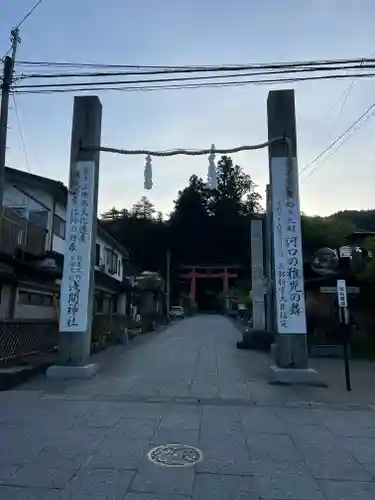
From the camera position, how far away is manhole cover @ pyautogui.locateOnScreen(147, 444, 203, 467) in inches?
167

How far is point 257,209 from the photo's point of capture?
204 ft

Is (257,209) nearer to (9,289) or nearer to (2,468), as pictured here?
(9,289)

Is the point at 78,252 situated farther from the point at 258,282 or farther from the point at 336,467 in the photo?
the point at 258,282

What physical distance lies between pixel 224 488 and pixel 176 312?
46.0m

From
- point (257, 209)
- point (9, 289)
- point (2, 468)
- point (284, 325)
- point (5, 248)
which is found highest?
point (257, 209)

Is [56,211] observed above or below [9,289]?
above

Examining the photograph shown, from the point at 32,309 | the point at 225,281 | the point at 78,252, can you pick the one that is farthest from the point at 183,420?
the point at 225,281

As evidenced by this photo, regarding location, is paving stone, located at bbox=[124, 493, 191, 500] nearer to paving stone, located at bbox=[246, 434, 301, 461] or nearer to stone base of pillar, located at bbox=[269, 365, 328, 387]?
paving stone, located at bbox=[246, 434, 301, 461]

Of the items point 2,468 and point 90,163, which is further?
point 90,163

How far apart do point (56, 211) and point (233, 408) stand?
11.9 meters

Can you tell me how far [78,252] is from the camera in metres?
9.89

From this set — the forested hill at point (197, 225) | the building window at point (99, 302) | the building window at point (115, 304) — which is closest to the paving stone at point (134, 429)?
the building window at point (99, 302)

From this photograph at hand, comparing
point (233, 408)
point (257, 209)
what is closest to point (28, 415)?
point (233, 408)

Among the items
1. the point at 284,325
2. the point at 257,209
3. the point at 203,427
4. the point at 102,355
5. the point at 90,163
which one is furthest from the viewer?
the point at 257,209
